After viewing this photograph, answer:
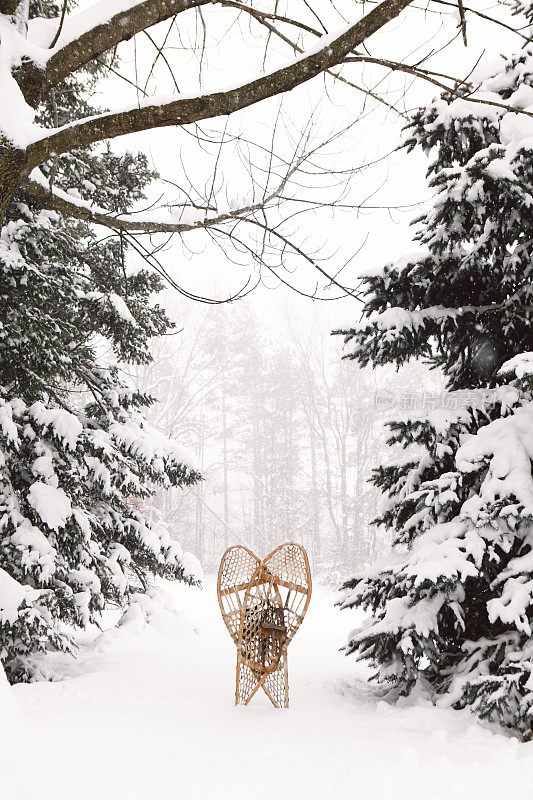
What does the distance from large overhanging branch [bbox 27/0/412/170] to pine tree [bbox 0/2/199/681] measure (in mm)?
2125

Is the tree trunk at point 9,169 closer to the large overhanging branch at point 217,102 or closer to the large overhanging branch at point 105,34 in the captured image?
the large overhanging branch at point 217,102

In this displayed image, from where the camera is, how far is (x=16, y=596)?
186 inches

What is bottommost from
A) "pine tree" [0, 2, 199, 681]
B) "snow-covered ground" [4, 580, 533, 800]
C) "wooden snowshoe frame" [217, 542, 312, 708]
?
"snow-covered ground" [4, 580, 533, 800]

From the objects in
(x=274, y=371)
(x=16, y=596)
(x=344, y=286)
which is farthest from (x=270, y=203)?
(x=274, y=371)

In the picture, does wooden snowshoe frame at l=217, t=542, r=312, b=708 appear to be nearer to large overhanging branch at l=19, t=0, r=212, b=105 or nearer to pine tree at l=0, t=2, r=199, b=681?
pine tree at l=0, t=2, r=199, b=681

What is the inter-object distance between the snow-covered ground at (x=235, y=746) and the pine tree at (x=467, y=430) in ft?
1.21

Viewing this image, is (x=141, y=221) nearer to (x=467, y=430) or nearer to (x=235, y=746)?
(x=467, y=430)

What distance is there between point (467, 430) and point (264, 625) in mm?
2109

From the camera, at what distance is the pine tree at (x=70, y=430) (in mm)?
5340

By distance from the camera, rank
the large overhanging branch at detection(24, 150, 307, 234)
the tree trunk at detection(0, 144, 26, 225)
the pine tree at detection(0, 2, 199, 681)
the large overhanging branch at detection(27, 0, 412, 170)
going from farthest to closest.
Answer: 1. the pine tree at detection(0, 2, 199, 681)
2. the large overhanging branch at detection(24, 150, 307, 234)
3. the tree trunk at detection(0, 144, 26, 225)
4. the large overhanging branch at detection(27, 0, 412, 170)

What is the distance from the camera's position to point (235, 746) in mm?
3119

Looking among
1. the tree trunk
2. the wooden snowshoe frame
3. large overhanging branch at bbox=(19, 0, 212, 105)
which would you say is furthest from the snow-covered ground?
large overhanging branch at bbox=(19, 0, 212, 105)

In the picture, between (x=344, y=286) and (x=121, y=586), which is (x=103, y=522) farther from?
(x=344, y=286)

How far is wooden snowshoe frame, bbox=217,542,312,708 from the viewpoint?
14.5 feet
